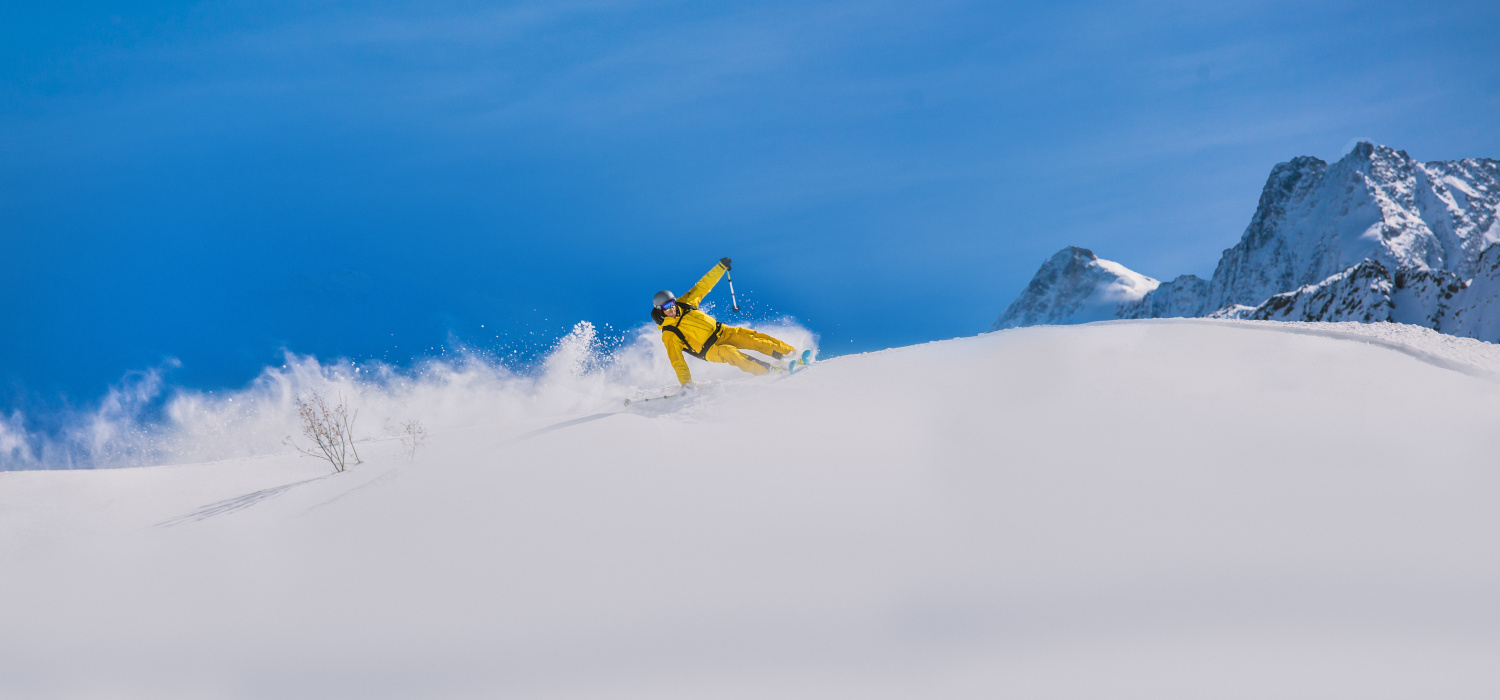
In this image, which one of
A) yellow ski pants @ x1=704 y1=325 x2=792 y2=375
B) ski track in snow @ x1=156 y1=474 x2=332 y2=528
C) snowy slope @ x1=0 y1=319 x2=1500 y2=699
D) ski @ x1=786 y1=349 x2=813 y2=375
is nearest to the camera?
snowy slope @ x1=0 y1=319 x2=1500 y2=699

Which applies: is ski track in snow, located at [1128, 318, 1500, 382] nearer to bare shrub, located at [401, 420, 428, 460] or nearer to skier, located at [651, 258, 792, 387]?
skier, located at [651, 258, 792, 387]

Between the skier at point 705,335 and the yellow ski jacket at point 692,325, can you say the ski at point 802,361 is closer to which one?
the skier at point 705,335

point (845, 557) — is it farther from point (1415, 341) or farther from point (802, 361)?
point (1415, 341)

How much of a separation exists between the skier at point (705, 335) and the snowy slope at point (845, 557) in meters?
2.85

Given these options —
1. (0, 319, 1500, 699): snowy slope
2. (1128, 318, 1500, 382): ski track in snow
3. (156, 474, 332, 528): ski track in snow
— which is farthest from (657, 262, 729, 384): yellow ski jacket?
(1128, 318, 1500, 382): ski track in snow

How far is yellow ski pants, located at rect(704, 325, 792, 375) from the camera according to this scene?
39.2 ft

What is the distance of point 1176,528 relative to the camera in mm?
5426

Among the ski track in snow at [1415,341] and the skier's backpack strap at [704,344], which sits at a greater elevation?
the skier's backpack strap at [704,344]

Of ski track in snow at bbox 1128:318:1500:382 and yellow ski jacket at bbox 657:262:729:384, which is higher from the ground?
yellow ski jacket at bbox 657:262:729:384

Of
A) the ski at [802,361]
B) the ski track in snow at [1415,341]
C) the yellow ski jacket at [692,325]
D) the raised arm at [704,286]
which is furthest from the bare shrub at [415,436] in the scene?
the ski track in snow at [1415,341]

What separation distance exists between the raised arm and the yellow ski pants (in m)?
0.58

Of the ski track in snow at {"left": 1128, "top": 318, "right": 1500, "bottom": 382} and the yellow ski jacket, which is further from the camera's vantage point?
the yellow ski jacket

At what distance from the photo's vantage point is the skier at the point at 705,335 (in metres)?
11.7

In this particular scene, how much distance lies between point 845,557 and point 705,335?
6.81 metres
